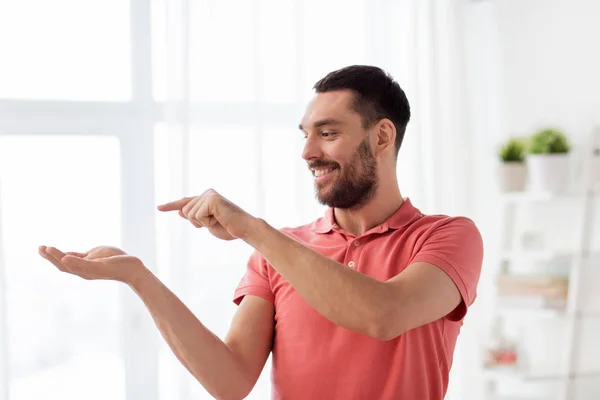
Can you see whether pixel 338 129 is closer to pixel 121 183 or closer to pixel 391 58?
pixel 121 183

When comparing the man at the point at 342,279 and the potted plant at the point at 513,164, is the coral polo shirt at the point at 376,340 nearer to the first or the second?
the man at the point at 342,279

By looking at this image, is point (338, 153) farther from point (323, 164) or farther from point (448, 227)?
point (448, 227)

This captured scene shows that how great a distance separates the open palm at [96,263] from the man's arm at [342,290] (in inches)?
10.8

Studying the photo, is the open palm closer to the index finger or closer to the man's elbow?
the index finger

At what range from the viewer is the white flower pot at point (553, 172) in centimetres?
350

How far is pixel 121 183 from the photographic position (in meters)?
3.01

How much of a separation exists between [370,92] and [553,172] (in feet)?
5.90

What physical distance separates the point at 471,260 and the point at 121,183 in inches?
62.1

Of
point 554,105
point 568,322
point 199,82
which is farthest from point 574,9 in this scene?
point 199,82

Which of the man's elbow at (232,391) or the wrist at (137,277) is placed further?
the man's elbow at (232,391)

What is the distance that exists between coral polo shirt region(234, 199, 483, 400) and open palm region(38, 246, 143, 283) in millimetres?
346

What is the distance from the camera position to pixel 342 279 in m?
1.60

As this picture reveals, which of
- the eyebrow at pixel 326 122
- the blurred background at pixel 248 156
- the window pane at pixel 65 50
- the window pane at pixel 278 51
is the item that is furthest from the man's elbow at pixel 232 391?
the window pane at pixel 278 51

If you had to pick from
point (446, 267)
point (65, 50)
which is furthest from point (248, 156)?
point (446, 267)
